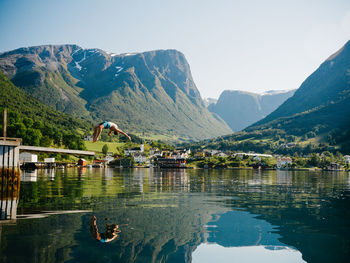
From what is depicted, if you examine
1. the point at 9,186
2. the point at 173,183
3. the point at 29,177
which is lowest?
the point at 173,183

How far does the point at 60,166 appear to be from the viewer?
15075cm

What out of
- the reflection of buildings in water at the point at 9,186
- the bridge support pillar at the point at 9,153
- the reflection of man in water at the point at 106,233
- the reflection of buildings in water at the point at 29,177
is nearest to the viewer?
the reflection of man in water at the point at 106,233

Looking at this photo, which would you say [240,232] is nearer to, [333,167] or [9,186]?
[9,186]

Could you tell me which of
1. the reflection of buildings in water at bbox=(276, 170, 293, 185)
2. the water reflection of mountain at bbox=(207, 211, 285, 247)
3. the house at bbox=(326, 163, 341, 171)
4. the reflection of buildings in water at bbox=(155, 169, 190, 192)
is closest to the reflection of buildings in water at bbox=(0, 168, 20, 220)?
the water reflection of mountain at bbox=(207, 211, 285, 247)

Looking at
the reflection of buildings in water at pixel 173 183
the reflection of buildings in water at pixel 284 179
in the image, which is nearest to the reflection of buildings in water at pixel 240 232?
the reflection of buildings in water at pixel 173 183

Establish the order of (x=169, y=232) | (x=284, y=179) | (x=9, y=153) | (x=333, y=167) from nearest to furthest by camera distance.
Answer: (x=169, y=232) < (x=9, y=153) < (x=284, y=179) < (x=333, y=167)

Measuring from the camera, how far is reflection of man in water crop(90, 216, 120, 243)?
2150 centimetres

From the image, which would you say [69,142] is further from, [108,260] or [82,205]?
[108,260]

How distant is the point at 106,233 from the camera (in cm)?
2275

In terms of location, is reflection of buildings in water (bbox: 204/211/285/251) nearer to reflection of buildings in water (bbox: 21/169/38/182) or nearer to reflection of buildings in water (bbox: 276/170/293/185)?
reflection of buildings in water (bbox: 276/170/293/185)

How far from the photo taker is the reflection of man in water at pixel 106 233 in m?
21.5

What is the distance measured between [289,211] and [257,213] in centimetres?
407

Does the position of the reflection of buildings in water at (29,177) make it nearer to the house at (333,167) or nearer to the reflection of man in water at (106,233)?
the reflection of man in water at (106,233)

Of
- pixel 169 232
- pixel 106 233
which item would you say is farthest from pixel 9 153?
pixel 169 232
